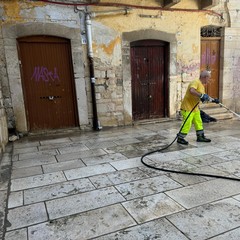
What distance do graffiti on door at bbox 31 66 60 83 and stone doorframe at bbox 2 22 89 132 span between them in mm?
426

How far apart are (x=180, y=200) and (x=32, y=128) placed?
4770mm

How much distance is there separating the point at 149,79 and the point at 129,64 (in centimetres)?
87

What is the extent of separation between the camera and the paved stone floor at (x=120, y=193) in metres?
2.28

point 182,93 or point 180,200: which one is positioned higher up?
point 182,93

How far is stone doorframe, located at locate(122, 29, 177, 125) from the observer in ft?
22.2

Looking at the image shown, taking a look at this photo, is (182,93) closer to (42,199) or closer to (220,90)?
(220,90)

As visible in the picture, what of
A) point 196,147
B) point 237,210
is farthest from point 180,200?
point 196,147

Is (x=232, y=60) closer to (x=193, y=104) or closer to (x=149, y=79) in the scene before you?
(x=149, y=79)

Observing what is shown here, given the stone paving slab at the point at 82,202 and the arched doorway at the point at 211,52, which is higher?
the arched doorway at the point at 211,52

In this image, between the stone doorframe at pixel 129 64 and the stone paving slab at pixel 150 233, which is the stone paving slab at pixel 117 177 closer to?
the stone paving slab at pixel 150 233

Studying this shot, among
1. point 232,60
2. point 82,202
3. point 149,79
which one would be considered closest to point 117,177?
point 82,202

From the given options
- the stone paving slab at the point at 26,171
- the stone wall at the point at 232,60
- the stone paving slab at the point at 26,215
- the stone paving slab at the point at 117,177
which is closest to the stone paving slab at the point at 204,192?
the stone paving slab at the point at 117,177

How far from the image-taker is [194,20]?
7461mm

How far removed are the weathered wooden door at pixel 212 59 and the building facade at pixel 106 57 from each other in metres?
0.03
